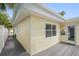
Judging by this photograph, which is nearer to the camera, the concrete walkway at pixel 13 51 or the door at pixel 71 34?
the concrete walkway at pixel 13 51

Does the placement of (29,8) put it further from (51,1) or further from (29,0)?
(51,1)

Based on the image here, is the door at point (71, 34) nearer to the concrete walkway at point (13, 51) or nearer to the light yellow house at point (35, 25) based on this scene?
the light yellow house at point (35, 25)

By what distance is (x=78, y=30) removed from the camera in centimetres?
809

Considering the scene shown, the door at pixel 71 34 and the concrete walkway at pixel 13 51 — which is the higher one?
the door at pixel 71 34

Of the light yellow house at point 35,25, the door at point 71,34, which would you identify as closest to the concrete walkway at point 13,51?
the light yellow house at point 35,25

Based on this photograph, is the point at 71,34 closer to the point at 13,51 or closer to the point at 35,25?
the point at 35,25

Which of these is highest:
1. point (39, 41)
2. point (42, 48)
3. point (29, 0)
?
point (29, 0)

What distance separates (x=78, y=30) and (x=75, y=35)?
1.71 feet

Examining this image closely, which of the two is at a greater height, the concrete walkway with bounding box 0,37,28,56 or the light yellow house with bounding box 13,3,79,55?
the light yellow house with bounding box 13,3,79,55

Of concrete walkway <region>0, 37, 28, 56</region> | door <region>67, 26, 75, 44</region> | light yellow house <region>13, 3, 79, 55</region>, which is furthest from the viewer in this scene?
door <region>67, 26, 75, 44</region>

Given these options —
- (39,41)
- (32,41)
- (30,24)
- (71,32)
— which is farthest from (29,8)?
(71,32)

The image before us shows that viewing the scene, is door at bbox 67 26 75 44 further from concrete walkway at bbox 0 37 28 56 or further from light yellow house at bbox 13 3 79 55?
concrete walkway at bbox 0 37 28 56

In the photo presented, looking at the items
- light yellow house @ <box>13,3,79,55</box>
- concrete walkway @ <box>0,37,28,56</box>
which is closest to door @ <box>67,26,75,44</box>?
light yellow house @ <box>13,3,79,55</box>

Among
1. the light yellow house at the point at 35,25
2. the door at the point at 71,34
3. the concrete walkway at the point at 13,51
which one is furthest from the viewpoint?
the door at the point at 71,34
